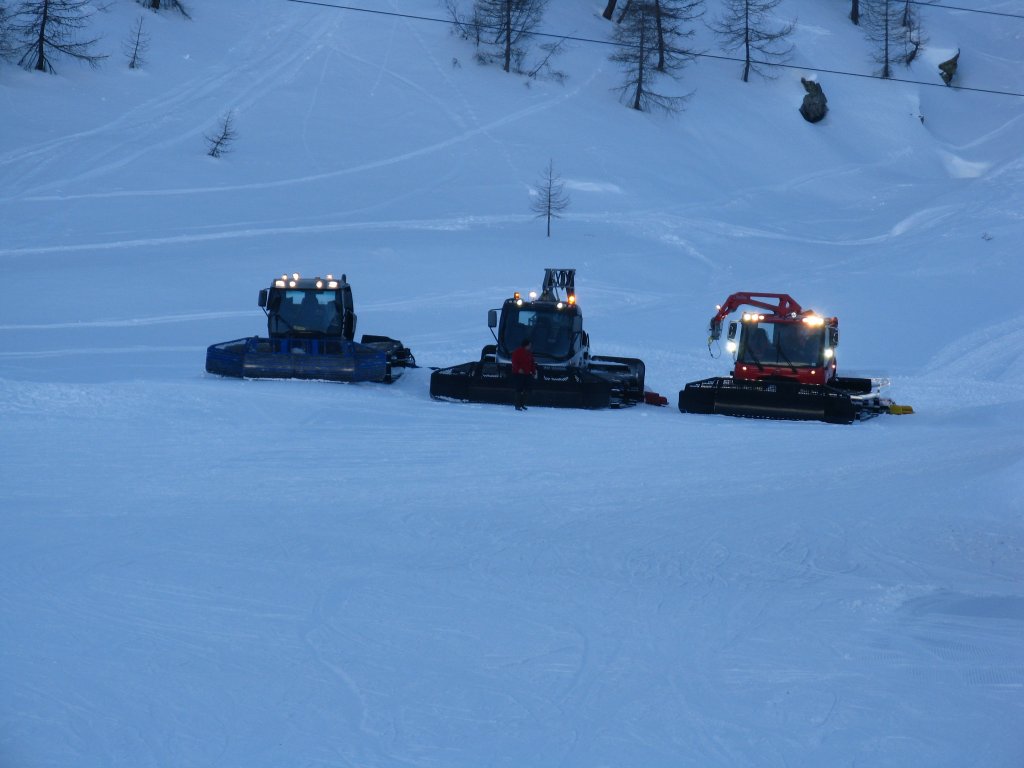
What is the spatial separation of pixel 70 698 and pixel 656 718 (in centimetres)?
303

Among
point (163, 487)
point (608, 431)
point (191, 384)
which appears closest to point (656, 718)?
point (163, 487)

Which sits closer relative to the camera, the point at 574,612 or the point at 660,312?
the point at 574,612

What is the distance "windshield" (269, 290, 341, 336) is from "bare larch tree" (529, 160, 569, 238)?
15.8m

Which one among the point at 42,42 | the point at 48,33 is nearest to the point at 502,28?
the point at 48,33

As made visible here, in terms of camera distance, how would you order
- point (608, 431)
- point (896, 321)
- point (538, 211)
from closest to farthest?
point (608, 431)
point (896, 321)
point (538, 211)

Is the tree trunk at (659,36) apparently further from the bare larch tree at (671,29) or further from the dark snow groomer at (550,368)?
the dark snow groomer at (550,368)

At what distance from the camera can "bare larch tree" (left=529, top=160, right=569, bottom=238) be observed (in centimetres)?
3819

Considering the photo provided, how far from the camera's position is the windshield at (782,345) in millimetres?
20375

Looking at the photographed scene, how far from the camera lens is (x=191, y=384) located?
18016 mm

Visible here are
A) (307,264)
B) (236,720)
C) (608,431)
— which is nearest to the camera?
(236,720)

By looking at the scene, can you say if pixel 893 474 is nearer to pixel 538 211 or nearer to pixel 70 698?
pixel 70 698

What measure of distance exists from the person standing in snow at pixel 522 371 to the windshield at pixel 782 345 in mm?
4113

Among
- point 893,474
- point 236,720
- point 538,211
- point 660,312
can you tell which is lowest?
point 236,720

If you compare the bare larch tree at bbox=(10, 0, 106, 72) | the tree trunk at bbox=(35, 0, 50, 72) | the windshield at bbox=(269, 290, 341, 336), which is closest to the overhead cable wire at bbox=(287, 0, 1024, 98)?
the bare larch tree at bbox=(10, 0, 106, 72)
